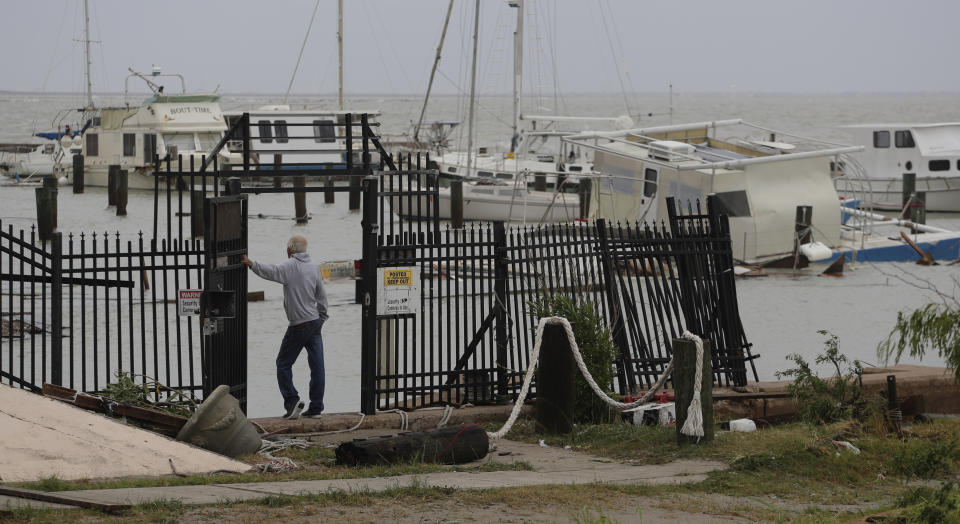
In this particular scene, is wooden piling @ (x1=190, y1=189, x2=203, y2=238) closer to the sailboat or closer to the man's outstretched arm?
the man's outstretched arm

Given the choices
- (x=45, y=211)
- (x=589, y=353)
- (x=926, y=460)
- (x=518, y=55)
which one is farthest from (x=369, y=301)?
(x=518, y=55)

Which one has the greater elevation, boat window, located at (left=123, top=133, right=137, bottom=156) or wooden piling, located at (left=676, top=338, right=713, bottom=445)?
boat window, located at (left=123, top=133, right=137, bottom=156)

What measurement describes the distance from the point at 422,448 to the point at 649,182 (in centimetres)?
1979

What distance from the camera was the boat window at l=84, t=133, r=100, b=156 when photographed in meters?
53.5

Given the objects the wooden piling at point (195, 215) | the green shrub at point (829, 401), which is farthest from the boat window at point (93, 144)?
the green shrub at point (829, 401)

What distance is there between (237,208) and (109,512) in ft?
14.5

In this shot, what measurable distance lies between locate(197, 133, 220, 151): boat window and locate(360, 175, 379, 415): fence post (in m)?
42.1

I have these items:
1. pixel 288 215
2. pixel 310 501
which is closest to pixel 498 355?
pixel 310 501

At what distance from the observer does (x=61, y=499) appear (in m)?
6.85

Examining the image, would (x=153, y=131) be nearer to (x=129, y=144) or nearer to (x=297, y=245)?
(x=129, y=144)

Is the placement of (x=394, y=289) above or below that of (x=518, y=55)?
below

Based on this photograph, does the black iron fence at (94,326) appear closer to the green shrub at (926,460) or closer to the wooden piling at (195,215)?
the wooden piling at (195,215)

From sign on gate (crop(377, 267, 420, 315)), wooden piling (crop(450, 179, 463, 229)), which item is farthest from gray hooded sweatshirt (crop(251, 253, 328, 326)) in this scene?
wooden piling (crop(450, 179, 463, 229))

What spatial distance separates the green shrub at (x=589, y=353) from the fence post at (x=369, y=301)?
170cm
